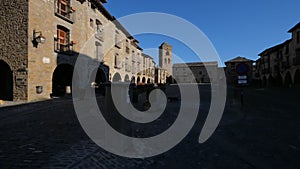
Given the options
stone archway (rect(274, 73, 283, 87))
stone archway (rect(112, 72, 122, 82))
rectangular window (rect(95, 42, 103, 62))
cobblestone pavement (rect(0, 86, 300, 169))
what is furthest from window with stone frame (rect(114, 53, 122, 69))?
stone archway (rect(274, 73, 283, 87))

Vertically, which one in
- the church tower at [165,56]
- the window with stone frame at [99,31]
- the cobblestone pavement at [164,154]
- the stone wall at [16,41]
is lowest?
the cobblestone pavement at [164,154]

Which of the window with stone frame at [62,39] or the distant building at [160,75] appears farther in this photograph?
the distant building at [160,75]

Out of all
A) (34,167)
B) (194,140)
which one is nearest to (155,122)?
(194,140)

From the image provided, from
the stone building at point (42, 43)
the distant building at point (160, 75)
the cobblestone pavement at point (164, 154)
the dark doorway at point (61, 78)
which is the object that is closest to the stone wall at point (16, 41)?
the stone building at point (42, 43)

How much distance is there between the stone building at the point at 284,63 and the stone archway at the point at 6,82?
1292 inches

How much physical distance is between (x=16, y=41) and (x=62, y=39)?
10.9 feet

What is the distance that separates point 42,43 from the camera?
1152cm

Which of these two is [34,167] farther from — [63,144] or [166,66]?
[166,66]

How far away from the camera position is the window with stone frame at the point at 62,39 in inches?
518

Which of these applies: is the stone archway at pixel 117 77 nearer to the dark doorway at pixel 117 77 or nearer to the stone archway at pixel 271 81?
the dark doorway at pixel 117 77

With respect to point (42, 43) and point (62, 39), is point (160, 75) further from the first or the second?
point (42, 43)

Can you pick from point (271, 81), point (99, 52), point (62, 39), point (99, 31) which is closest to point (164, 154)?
point (62, 39)

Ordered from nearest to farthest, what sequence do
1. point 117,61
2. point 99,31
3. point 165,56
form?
point 99,31 → point 117,61 → point 165,56

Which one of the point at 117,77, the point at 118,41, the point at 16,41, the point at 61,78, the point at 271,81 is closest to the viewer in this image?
the point at 16,41
